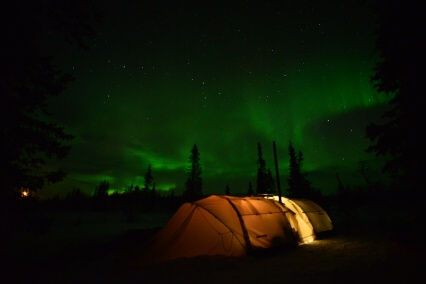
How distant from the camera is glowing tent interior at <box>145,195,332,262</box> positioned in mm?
9309

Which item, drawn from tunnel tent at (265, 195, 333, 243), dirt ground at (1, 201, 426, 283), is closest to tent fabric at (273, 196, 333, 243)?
tunnel tent at (265, 195, 333, 243)

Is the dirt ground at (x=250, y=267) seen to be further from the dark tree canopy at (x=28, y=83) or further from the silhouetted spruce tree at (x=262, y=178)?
the silhouetted spruce tree at (x=262, y=178)

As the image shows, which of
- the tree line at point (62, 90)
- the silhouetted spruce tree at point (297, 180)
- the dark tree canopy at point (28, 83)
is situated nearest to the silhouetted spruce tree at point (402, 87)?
the tree line at point (62, 90)

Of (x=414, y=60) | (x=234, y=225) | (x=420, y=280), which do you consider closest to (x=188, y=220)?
(x=234, y=225)

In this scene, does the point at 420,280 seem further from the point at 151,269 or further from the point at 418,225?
the point at 151,269

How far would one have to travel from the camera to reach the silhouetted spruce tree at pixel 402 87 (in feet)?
30.4

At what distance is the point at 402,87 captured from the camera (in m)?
10.2

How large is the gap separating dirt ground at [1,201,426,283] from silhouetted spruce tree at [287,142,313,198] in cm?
3062

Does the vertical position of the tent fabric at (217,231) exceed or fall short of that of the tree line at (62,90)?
it falls short

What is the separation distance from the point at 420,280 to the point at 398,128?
20.2 feet

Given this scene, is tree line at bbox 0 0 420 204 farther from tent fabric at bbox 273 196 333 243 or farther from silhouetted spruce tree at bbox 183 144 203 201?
silhouetted spruce tree at bbox 183 144 203 201

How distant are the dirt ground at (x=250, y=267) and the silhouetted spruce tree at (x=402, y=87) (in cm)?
295

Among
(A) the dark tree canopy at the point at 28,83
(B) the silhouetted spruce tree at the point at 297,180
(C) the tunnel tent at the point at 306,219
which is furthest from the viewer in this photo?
(B) the silhouetted spruce tree at the point at 297,180

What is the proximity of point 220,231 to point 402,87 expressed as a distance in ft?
31.7
